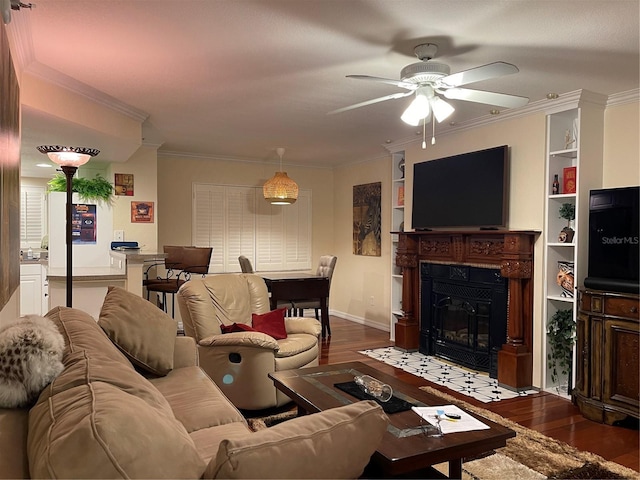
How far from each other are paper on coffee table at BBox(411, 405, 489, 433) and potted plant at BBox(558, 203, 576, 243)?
7.81ft

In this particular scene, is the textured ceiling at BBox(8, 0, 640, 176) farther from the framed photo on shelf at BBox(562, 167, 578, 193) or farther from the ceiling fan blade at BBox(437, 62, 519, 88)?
the framed photo on shelf at BBox(562, 167, 578, 193)

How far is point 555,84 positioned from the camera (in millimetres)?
3707

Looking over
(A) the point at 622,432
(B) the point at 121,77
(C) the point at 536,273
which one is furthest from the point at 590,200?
(B) the point at 121,77

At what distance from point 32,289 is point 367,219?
4706 mm

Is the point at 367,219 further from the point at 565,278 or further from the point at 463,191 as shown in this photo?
the point at 565,278

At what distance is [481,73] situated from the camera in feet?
8.30

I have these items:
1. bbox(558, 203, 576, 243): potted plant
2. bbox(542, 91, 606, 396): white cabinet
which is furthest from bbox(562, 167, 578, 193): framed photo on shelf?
bbox(558, 203, 576, 243): potted plant

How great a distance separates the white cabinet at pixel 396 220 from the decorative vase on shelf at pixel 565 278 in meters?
2.10

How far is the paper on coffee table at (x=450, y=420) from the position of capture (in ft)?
7.00

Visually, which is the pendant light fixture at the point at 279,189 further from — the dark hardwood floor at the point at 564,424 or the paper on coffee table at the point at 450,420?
the paper on coffee table at the point at 450,420

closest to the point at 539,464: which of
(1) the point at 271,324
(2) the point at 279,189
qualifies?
(1) the point at 271,324

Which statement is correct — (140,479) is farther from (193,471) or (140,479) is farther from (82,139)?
(82,139)

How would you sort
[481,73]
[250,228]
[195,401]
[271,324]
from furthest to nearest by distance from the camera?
[250,228]
[271,324]
[481,73]
[195,401]

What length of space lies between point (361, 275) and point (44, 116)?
492cm
